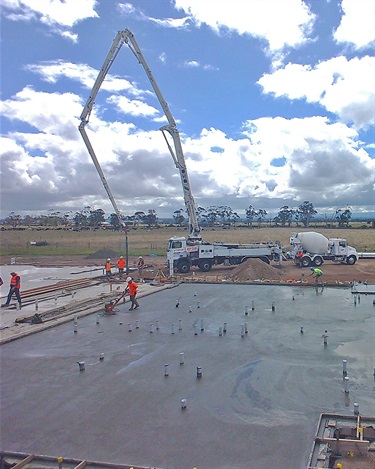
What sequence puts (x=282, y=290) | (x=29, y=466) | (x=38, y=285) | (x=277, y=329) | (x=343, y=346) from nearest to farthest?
(x=29, y=466)
(x=343, y=346)
(x=277, y=329)
(x=282, y=290)
(x=38, y=285)

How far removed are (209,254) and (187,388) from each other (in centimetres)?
2142

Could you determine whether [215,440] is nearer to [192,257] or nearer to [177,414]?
[177,414]

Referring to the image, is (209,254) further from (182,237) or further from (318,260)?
(318,260)

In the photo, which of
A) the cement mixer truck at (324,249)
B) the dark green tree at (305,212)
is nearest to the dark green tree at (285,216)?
the dark green tree at (305,212)

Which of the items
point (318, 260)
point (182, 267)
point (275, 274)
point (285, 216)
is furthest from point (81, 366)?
point (285, 216)

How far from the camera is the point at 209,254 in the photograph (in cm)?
3064

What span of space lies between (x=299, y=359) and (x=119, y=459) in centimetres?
583

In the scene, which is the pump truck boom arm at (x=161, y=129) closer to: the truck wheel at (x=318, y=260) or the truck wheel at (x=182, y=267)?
the truck wheel at (x=182, y=267)

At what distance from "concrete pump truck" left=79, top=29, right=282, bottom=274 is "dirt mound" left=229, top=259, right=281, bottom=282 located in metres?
2.64

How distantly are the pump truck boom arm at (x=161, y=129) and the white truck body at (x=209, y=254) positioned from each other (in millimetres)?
1212

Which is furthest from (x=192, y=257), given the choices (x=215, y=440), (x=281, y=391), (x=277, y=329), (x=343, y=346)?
(x=215, y=440)

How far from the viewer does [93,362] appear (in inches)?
446

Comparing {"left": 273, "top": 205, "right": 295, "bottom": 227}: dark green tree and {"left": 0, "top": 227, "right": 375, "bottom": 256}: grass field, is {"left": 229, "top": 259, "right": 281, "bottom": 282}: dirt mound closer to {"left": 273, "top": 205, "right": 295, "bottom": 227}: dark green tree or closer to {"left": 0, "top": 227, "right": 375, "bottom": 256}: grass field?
{"left": 0, "top": 227, "right": 375, "bottom": 256}: grass field

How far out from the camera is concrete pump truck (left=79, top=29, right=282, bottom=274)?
28.2 metres
